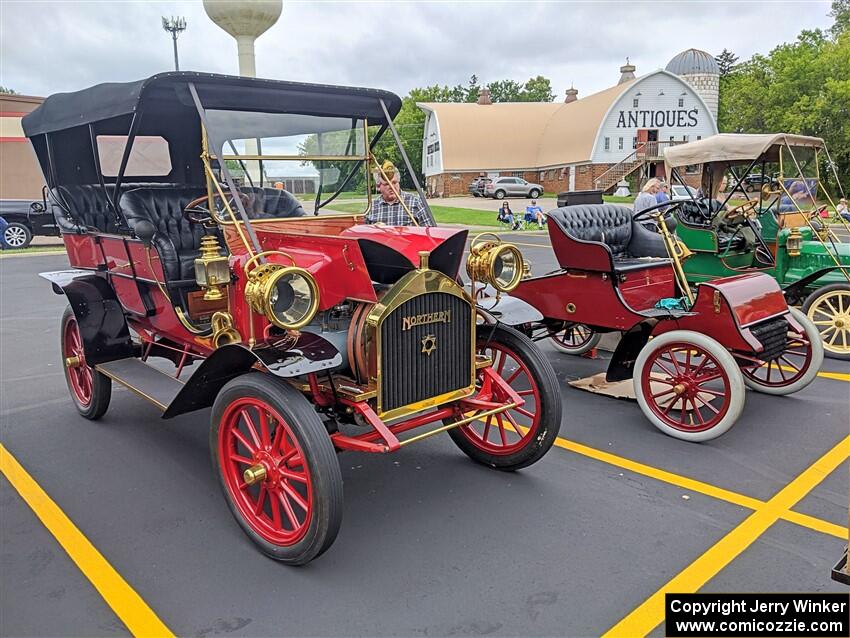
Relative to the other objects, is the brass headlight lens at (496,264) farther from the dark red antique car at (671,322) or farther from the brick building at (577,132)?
the brick building at (577,132)

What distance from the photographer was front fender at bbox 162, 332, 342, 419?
9.09 feet

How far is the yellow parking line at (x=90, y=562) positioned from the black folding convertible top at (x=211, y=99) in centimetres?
215

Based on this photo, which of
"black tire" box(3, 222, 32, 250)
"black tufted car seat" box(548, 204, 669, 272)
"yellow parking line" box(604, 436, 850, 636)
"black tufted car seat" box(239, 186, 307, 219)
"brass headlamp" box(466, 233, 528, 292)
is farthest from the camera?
"black tire" box(3, 222, 32, 250)

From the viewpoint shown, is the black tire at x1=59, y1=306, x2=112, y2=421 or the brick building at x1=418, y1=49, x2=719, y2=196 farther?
the brick building at x1=418, y1=49, x2=719, y2=196

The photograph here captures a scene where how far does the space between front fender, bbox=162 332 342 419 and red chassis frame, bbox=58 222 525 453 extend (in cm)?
21

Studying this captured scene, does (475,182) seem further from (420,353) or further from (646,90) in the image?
(420,353)

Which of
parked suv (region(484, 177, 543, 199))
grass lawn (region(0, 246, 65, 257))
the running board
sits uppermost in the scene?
parked suv (region(484, 177, 543, 199))

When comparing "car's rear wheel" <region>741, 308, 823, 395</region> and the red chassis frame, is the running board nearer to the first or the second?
the red chassis frame

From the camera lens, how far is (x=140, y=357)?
15.4 ft

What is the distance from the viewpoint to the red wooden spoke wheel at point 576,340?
20.5 feet

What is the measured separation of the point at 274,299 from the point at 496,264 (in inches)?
47.9

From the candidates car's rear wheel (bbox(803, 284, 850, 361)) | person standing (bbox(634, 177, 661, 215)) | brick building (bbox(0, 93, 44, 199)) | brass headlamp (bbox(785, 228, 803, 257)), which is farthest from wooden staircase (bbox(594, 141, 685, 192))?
car's rear wheel (bbox(803, 284, 850, 361))

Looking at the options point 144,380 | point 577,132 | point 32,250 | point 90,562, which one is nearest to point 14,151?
point 32,250

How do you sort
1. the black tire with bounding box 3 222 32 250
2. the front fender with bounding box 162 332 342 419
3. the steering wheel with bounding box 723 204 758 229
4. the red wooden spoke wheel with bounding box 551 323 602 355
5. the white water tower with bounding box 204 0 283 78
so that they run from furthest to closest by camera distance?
1. the black tire with bounding box 3 222 32 250
2. the white water tower with bounding box 204 0 283 78
3. the steering wheel with bounding box 723 204 758 229
4. the red wooden spoke wheel with bounding box 551 323 602 355
5. the front fender with bounding box 162 332 342 419
